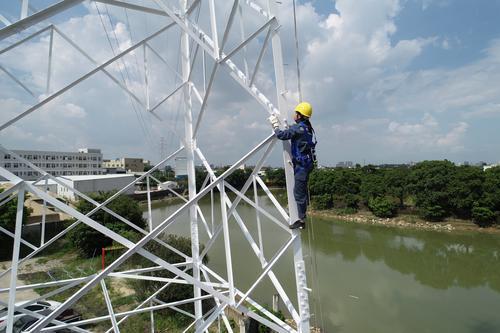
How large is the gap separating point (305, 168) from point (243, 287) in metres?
10.9

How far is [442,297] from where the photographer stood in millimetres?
12922

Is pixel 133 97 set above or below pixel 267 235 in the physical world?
above

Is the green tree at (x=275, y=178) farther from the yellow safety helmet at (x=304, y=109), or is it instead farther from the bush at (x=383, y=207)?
the yellow safety helmet at (x=304, y=109)

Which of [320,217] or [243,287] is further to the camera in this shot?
[320,217]

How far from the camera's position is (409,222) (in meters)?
25.6

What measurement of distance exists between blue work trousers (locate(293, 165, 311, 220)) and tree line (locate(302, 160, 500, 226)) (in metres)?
26.3

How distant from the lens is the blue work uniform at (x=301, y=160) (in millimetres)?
3308

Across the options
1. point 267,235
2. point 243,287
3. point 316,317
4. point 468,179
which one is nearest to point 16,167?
point 267,235

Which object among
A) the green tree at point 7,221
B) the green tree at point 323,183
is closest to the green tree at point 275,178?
the green tree at point 323,183


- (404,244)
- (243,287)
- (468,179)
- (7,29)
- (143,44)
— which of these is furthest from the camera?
(468,179)

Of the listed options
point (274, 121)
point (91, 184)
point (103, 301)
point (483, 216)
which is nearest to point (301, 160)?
point (274, 121)

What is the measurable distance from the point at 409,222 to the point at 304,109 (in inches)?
1037

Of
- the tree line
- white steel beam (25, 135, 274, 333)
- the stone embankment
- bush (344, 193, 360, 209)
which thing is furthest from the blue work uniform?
bush (344, 193, 360, 209)

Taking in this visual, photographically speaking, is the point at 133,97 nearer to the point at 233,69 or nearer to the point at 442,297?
the point at 233,69
